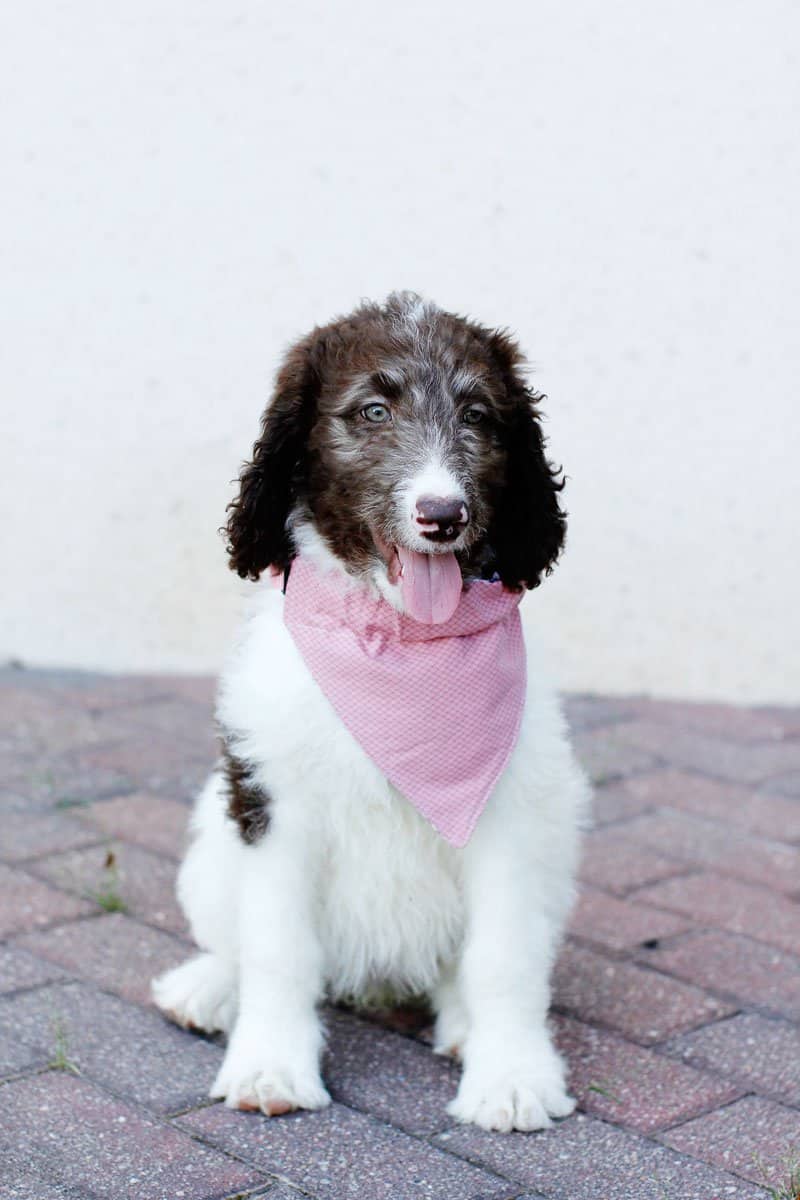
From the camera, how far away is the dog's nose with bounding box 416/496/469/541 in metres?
2.88

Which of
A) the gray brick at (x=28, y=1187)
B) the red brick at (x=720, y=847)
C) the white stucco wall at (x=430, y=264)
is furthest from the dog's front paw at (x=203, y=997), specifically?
the white stucco wall at (x=430, y=264)

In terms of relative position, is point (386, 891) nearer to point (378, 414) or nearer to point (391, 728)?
point (391, 728)

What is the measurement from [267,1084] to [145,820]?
1.70 metres

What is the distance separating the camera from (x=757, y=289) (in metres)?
5.93

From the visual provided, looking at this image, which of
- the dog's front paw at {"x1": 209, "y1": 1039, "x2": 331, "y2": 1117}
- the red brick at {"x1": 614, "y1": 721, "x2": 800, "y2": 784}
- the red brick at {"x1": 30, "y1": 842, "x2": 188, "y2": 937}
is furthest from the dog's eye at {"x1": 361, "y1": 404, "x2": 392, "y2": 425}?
the red brick at {"x1": 614, "y1": 721, "x2": 800, "y2": 784}

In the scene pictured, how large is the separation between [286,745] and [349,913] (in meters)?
0.39

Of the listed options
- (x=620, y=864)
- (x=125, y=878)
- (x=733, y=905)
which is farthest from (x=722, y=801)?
(x=125, y=878)

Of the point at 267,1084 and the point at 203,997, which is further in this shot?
the point at 203,997

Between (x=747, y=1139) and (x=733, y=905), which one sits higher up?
(x=733, y=905)

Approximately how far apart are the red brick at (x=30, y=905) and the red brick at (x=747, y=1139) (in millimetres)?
1628

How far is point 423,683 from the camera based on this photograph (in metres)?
3.26

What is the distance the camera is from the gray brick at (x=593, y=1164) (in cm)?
286

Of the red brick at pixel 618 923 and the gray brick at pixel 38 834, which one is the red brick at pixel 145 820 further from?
the red brick at pixel 618 923

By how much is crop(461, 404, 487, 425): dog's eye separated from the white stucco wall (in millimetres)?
2771
